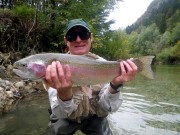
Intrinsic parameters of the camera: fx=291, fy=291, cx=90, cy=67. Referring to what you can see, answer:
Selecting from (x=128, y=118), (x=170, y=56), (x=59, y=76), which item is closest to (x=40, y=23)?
(x=128, y=118)

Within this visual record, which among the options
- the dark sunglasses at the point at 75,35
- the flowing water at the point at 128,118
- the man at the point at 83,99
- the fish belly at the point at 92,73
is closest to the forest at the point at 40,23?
the flowing water at the point at 128,118

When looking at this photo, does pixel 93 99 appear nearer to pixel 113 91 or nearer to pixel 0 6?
pixel 113 91

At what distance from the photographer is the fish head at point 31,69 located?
9.96 feet

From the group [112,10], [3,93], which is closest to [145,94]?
[3,93]

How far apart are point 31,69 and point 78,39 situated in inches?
45.7

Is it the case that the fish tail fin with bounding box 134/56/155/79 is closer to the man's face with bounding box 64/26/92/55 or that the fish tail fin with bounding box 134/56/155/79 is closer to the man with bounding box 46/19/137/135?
the man with bounding box 46/19/137/135

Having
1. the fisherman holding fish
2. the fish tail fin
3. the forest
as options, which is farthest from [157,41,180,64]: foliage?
the fish tail fin

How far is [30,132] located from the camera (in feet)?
23.1

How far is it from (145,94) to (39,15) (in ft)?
30.7

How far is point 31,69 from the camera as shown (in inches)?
119

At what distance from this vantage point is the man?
139 inches

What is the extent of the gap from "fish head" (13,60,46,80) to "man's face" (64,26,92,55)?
1.05 m

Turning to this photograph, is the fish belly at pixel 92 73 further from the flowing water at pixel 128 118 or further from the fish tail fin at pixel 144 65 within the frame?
the flowing water at pixel 128 118

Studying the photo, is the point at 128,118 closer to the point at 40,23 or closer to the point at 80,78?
the point at 80,78
